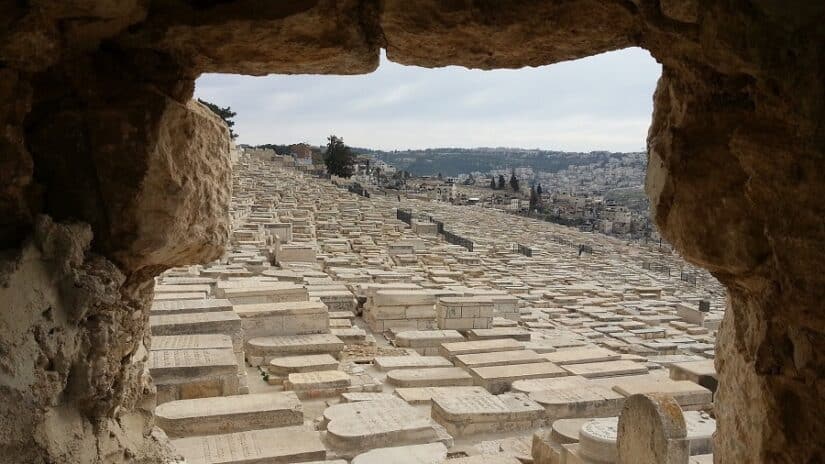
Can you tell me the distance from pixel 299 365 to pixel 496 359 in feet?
7.59

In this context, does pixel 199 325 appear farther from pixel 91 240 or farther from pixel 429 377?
pixel 91 240

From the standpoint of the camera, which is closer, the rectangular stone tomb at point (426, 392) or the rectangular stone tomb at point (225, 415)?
the rectangular stone tomb at point (225, 415)

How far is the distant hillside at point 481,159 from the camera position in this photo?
167000mm

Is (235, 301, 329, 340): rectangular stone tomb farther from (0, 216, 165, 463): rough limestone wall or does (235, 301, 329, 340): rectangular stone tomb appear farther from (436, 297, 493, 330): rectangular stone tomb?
(0, 216, 165, 463): rough limestone wall

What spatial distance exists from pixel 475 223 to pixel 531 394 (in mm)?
28834

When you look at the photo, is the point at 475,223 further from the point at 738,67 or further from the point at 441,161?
the point at 441,161

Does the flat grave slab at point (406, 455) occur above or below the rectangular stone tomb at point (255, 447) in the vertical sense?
below

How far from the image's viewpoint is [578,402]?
647 cm

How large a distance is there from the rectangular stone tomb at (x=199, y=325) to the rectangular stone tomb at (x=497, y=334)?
357cm

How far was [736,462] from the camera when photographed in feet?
8.27

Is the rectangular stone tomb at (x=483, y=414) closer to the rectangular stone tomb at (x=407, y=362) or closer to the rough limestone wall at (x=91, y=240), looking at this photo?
the rectangular stone tomb at (x=407, y=362)

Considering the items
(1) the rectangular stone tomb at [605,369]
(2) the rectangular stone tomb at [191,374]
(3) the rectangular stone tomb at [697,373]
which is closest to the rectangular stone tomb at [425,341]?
(1) the rectangular stone tomb at [605,369]

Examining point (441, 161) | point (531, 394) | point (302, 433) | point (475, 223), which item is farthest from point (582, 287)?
point (441, 161)

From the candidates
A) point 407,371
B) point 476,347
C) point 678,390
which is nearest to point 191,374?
point 407,371
